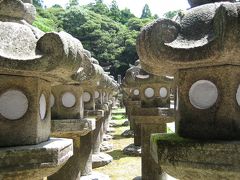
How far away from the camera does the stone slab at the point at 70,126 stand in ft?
18.8

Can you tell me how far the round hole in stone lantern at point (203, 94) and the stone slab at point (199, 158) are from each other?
0.36 meters

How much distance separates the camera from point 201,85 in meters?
2.97

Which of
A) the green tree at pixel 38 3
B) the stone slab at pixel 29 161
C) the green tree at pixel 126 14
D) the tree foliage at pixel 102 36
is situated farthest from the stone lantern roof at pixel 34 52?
the green tree at pixel 126 14

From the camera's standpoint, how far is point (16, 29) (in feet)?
Result: 10.0

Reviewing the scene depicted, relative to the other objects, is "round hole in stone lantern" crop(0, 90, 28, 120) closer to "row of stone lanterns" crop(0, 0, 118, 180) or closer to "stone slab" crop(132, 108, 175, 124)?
"row of stone lanterns" crop(0, 0, 118, 180)

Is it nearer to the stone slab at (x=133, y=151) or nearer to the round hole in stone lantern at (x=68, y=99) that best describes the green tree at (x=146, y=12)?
the stone slab at (x=133, y=151)

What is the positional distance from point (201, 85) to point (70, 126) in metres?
3.50

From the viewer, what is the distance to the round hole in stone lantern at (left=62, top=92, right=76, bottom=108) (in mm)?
6264

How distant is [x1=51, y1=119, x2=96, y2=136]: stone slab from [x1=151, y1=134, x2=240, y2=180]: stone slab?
3133 millimetres

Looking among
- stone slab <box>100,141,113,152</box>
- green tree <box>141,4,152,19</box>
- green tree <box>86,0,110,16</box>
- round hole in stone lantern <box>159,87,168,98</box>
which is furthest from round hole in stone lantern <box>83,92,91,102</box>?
green tree <box>141,4,152,19</box>

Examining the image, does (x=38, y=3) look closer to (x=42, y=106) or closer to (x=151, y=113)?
(x=151, y=113)

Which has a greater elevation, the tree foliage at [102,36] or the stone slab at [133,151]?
the tree foliage at [102,36]

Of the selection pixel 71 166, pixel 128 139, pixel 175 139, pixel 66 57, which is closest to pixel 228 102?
pixel 175 139

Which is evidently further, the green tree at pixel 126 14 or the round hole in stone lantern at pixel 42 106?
the green tree at pixel 126 14
